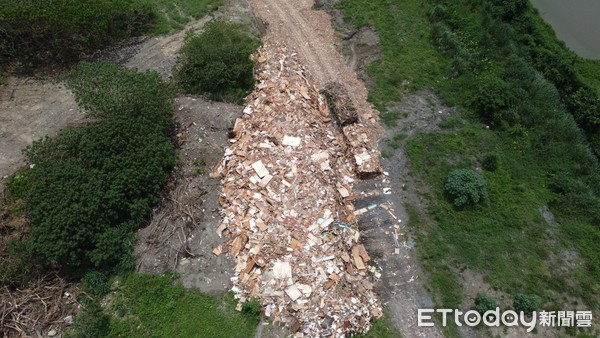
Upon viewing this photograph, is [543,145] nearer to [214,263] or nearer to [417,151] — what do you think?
[417,151]

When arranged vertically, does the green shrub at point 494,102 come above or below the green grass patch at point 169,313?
above

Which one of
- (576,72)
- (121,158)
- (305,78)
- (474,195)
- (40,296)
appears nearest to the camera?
(40,296)

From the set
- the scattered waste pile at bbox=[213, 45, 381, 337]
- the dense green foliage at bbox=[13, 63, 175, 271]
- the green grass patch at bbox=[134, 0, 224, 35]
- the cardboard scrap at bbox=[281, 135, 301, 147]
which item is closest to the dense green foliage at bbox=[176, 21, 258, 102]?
the scattered waste pile at bbox=[213, 45, 381, 337]

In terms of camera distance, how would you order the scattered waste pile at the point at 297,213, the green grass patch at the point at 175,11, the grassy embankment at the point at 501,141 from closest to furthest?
the scattered waste pile at the point at 297,213 < the grassy embankment at the point at 501,141 < the green grass patch at the point at 175,11

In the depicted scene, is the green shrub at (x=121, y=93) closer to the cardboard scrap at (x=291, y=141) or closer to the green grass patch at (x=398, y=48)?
the cardboard scrap at (x=291, y=141)

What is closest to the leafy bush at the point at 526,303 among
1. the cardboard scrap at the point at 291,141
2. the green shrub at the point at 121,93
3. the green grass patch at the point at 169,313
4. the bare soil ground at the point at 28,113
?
the green grass patch at the point at 169,313

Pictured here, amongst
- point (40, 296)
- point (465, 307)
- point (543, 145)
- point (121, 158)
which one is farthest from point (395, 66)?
point (40, 296)

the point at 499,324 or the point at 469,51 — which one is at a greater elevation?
the point at 469,51
